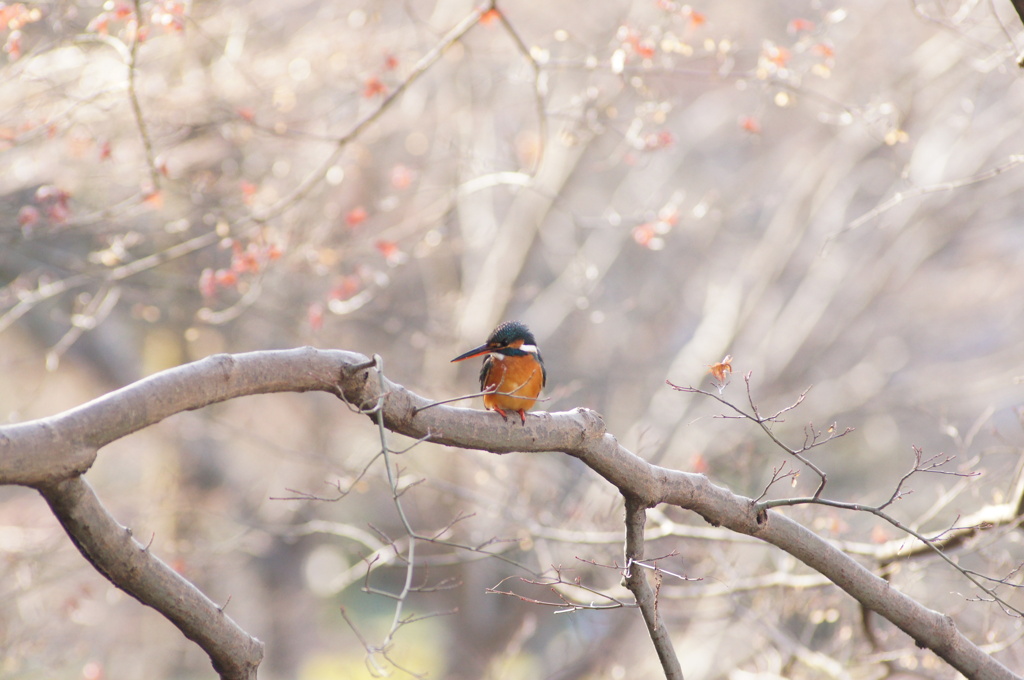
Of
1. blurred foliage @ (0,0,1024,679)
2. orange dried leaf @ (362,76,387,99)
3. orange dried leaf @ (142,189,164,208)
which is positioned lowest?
blurred foliage @ (0,0,1024,679)

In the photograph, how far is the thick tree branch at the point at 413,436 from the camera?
6.48 ft

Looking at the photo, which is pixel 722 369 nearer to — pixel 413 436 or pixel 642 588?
pixel 642 588

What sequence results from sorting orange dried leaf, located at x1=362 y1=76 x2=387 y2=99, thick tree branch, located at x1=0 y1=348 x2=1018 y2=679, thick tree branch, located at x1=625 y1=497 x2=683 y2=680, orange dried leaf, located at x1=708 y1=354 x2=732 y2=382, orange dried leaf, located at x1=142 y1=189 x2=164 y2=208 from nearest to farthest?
thick tree branch, located at x1=0 y1=348 x2=1018 y2=679 < orange dried leaf, located at x1=708 y1=354 x2=732 y2=382 < thick tree branch, located at x1=625 y1=497 x2=683 y2=680 < orange dried leaf, located at x1=142 y1=189 x2=164 y2=208 < orange dried leaf, located at x1=362 y1=76 x2=387 y2=99

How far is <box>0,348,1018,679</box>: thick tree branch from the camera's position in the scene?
6.48 feet

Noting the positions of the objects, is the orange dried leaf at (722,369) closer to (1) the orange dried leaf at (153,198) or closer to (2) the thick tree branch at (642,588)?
(2) the thick tree branch at (642,588)

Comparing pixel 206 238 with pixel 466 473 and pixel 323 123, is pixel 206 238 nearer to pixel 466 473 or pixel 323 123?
pixel 323 123

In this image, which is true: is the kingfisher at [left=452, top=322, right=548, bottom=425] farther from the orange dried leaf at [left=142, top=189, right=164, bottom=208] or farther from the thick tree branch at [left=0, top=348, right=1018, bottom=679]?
the orange dried leaf at [left=142, top=189, right=164, bottom=208]

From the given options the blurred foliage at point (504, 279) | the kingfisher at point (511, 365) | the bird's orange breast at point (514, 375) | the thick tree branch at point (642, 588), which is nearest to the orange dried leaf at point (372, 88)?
the blurred foliage at point (504, 279)

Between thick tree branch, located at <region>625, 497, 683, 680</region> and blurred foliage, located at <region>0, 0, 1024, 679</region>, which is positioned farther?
blurred foliage, located at <region>0, 0, 1024, 679</region>

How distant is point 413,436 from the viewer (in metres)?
2.61

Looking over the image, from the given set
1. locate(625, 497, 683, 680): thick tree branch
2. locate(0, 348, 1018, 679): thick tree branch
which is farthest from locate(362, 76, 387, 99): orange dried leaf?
locate(625, 497, 683, 680): thick tree branch

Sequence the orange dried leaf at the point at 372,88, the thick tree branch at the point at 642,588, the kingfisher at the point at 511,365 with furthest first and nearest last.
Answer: the orange dried leaf at the point at 372,88
the kingfisher at the point at 511,365
the thick tree branch at the point at 642,588

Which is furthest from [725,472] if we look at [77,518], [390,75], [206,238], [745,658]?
[77,518]

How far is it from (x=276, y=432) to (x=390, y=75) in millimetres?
5348
